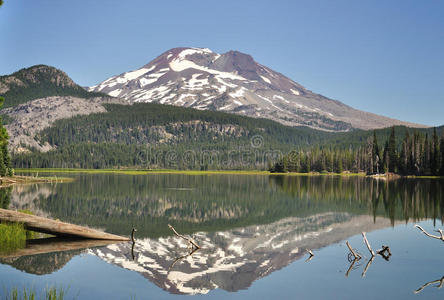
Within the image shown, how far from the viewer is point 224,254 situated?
90.9 ft

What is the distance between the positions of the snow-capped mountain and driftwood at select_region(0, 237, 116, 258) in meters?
1.34

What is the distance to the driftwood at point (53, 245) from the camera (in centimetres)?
2509

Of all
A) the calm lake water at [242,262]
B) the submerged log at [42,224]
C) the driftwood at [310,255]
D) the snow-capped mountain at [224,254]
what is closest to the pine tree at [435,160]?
the calm lake water at [242,262]

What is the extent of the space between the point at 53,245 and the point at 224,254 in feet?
32.6

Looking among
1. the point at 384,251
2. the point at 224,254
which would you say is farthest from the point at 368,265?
the point at 224,254

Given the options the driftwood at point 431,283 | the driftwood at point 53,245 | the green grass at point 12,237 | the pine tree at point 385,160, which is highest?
the pine tree at point 385,160

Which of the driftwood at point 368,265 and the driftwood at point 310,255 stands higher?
the driftwood at point 368,265

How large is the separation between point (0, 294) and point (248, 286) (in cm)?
992

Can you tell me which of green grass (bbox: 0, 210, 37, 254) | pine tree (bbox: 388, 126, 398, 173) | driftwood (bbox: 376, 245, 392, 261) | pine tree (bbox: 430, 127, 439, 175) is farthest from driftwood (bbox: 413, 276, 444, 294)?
pine tree (bbox: 388, 126, 398, 173)

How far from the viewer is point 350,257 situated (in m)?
26.6

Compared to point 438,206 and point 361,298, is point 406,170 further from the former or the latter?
point 361,298

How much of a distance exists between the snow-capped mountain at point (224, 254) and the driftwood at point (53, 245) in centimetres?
134

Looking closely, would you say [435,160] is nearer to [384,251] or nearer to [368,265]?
[384,251]

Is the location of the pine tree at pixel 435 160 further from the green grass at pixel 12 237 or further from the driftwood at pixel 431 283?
the green grass at pixel 12 237
